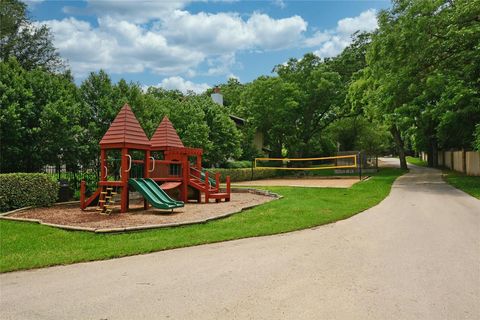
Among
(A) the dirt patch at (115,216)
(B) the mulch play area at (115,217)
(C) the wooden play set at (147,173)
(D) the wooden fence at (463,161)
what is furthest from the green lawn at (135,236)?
(D) the wooden fence at (463,161)

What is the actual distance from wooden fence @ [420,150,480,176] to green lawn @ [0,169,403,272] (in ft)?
61.6

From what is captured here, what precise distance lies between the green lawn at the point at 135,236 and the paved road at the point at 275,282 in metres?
0.46

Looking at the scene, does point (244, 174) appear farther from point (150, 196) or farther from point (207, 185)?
point (150, 196)

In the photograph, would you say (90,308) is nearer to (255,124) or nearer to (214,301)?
(214,301)

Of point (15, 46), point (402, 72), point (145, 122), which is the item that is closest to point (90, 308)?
point (145, 122)

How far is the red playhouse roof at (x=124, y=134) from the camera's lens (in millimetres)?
12719

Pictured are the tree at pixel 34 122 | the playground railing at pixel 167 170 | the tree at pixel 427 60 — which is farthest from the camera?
the tree at pixel 427 60

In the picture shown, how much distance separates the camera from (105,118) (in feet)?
53.8

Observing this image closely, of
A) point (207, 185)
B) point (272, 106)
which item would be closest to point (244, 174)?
point (272, 106)

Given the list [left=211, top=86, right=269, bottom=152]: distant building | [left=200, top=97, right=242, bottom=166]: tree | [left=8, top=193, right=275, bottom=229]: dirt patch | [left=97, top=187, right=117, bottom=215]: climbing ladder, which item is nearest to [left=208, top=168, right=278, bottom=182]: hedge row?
[left=200, top=97, right=242, bottom=166]: tree

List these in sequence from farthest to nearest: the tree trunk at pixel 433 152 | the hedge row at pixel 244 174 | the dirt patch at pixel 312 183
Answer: the tree trunk at pixel 433 152
the hedge row at pixel 244 174
the dirt patch at pixel 312 183

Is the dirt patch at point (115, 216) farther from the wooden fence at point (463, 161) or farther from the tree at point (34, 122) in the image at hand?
the wooden fence at point (463, 161)

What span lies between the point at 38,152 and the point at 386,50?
1748cm

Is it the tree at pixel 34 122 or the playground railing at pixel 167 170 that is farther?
the playground railing at pixel 167 170
